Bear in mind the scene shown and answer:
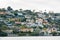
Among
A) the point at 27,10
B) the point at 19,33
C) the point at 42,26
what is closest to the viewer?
the point at 19,33

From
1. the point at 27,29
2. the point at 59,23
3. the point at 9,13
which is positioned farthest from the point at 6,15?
the point at 59,23

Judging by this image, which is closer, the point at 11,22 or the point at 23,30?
the point at 23,30

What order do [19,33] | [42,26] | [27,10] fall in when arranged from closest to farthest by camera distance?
1. [19,33]
2. [27,10]
3. [42,26]

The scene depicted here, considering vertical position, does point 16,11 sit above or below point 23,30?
above

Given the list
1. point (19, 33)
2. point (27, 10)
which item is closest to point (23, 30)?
point (19, 33)

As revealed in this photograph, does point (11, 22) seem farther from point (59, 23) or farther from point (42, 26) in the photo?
point (59, 23)

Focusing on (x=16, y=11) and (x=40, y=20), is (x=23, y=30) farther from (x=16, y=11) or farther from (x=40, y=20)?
(x=40, y=20)
